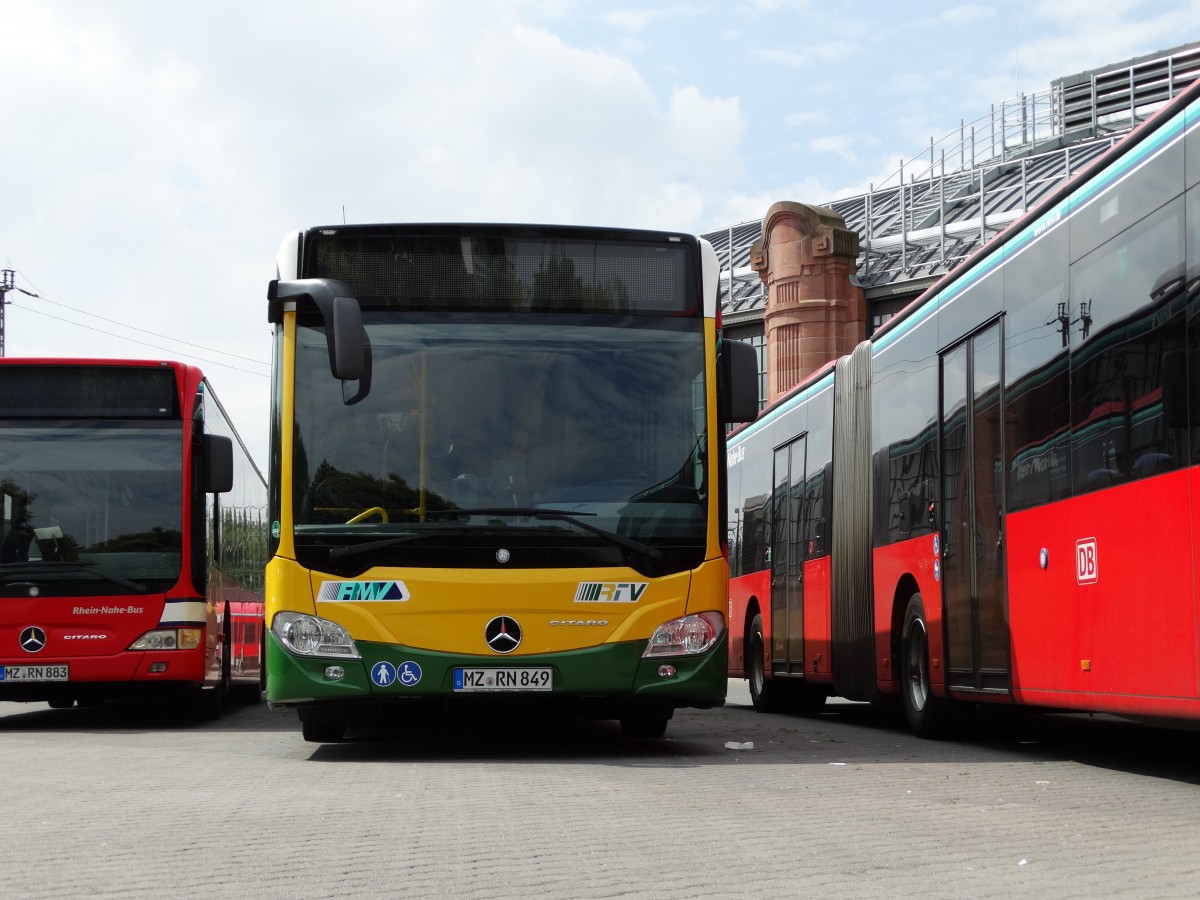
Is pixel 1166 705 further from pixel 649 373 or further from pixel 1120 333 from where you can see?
pixel 649 373

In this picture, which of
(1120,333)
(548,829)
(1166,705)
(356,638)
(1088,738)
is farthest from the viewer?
(1088,738)

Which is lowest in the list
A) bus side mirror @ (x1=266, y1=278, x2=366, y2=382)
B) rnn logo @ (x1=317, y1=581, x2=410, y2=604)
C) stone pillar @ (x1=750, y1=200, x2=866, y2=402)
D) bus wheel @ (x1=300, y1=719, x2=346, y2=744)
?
bus wheel @ (x1=300, y1=719, x2=346, y2=744)

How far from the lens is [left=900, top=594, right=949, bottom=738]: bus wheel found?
525 inches

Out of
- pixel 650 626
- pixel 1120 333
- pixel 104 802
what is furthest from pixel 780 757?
pixel 104 802

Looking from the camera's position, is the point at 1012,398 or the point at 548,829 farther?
the point at 1012,398

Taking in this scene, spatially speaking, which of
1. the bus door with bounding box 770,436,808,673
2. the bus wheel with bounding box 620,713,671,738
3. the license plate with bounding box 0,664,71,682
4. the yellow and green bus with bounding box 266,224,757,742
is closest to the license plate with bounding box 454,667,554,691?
the yellow and green bus with bounding box 266,224,757,742

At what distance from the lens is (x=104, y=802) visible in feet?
28.3

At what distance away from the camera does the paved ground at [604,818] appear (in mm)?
5859

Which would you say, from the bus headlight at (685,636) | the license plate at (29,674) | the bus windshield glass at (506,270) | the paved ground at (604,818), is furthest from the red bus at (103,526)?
the bus headlight at (685,636)

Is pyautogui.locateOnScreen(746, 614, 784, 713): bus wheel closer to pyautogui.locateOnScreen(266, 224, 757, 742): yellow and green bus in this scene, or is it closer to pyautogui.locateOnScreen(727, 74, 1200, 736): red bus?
pyautogui.locateOnScreen(727, 74, 1200, 736): red bus

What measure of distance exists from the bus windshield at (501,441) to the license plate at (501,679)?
689mm

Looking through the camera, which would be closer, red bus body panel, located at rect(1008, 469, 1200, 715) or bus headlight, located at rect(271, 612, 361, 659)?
red bus body panel, located at rect(1008, 469, 1200, 715)

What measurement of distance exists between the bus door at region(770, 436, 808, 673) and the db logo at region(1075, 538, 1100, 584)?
8.01 m

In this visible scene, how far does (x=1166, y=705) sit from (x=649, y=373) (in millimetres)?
4048
